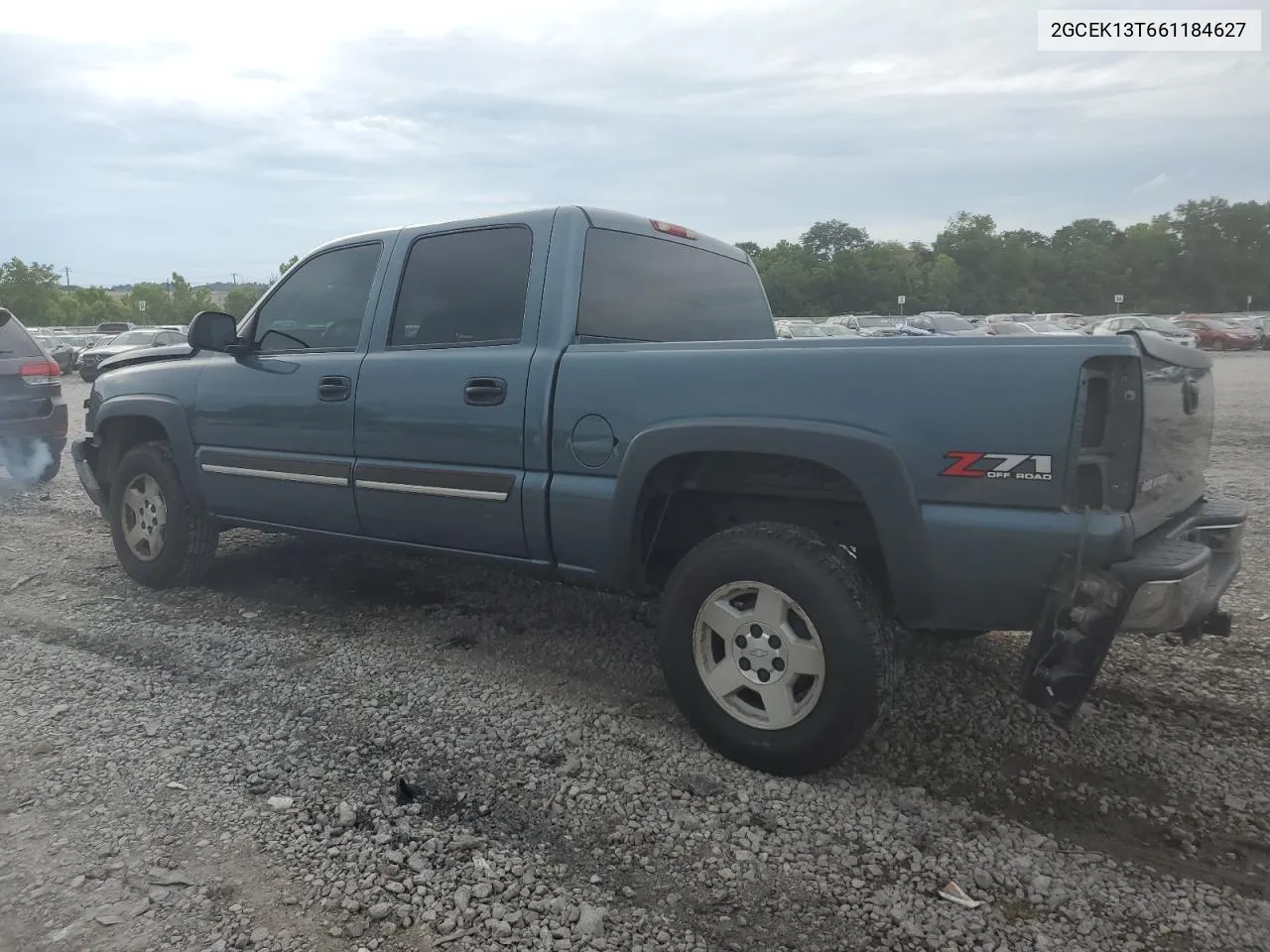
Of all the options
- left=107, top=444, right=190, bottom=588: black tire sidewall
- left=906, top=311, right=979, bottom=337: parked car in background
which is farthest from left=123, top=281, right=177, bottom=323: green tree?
left=107, top=444, right=190, bottom=588: black tire sidewall

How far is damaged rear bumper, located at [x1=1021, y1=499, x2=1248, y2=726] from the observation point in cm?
253

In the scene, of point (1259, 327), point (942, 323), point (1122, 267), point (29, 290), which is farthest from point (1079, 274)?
point (29, 290)

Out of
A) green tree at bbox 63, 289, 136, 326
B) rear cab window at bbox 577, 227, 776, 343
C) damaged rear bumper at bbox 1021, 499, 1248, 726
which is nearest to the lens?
damaged rear bumper at bbox 1021, 499, 1248, 726

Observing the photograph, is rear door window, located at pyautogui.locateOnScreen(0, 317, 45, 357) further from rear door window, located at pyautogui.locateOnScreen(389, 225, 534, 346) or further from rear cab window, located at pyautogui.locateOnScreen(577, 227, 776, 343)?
rear cab window, located at pyautogui.locateOnScreen(577, 227, 776, 343)

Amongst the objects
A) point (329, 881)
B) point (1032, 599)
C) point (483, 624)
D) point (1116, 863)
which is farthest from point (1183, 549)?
point (483, 624)

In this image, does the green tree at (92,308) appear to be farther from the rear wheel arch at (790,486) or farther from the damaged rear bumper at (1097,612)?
the damaged rear bumper at (1097,612)

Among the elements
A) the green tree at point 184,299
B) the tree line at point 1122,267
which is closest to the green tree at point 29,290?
the green tree at point 184,299

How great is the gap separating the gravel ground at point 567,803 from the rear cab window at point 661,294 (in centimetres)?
151

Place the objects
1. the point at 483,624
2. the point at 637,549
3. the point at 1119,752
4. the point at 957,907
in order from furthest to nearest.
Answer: the point at 483,624 < the point at 637,549 < the point at 1119,752 < the point at 957,907

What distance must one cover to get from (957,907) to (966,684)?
151 cm

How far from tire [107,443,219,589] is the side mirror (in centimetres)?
86

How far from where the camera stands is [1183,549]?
274 centimetres

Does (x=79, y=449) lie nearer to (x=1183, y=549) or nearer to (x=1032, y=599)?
(x=1032, y=599)

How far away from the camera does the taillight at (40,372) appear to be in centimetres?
849
